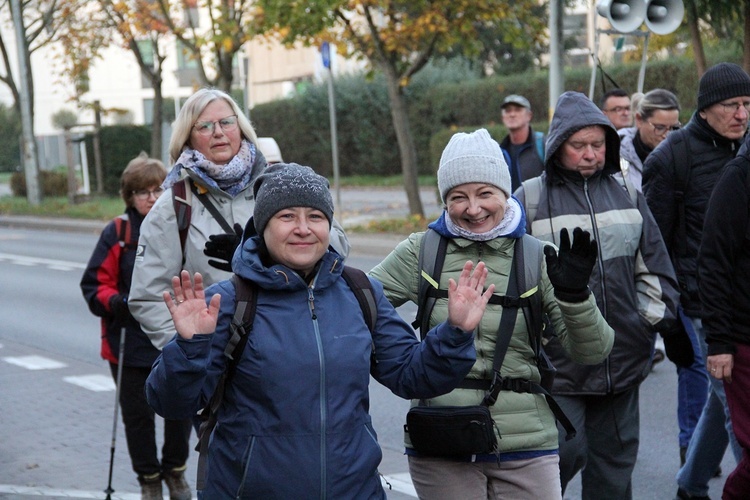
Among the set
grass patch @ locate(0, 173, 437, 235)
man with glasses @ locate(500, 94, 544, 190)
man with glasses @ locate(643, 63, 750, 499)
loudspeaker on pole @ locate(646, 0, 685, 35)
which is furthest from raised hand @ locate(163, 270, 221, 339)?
grass patch @ locate(0, 173, 437, 235)

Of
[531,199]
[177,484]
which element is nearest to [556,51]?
[177,484]

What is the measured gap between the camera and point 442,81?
123ft

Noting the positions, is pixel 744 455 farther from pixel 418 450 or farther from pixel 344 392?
pixel 344 392

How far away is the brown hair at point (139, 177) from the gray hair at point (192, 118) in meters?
0.92

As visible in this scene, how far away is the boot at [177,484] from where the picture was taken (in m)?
5.92

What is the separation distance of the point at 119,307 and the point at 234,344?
2642mm

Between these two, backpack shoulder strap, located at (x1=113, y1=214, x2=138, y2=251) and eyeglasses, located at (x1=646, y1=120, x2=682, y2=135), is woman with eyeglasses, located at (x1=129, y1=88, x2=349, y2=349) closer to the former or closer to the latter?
backpack shoulder strap, located at (x1=113, y1=214, x2=138, y2=251)

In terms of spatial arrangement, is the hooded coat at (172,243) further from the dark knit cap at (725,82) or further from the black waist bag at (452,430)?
the dark knit cap at (725,82)

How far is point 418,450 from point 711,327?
148cm

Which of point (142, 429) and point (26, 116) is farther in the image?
point (26, 116)

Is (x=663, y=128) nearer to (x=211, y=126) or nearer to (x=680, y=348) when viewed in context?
(x=680, y=348)

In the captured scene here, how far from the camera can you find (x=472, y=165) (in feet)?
12.8

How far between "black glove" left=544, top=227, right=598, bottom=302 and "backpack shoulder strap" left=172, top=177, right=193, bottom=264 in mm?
1568

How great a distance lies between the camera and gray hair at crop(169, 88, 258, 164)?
4781 mm
